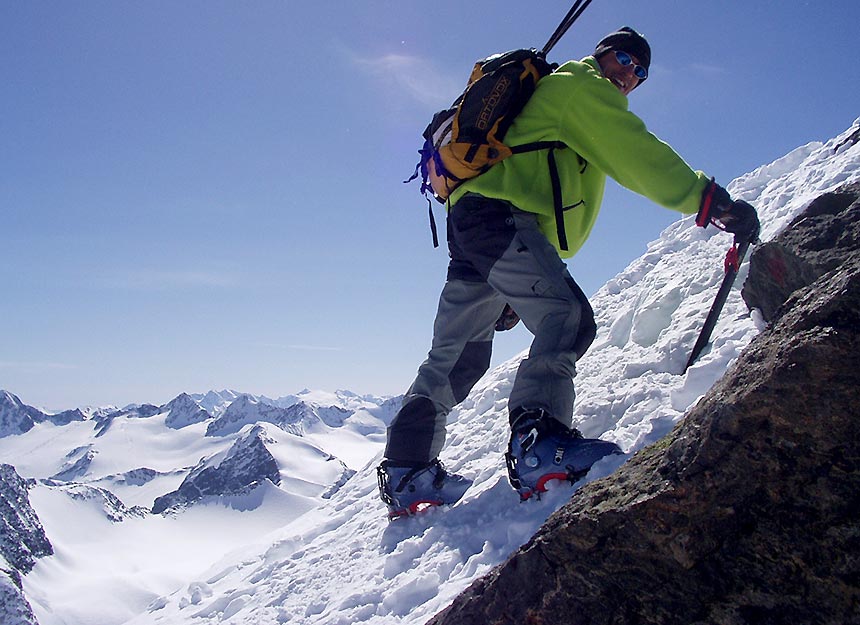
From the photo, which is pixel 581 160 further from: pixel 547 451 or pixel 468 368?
pixel 547 451

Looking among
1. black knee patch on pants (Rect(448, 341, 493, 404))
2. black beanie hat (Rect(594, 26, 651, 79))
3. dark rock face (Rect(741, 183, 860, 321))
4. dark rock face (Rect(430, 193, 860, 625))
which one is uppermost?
black beanie hat (Rect(594, 26, 651, 79))

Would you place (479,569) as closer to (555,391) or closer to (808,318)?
(555,391)

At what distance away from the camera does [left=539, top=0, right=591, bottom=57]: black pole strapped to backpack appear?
432 cm

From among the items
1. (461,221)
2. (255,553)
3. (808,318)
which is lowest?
(808,318)

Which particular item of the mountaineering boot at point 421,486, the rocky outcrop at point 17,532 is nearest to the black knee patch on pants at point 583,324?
the mountaineering boot at point 421,486

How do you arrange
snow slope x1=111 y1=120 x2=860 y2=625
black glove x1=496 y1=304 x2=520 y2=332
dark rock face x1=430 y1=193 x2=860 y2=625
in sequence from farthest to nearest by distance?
black glove x1=496 y1=304 x2=520 y2=332 → snow slope x1=111 y1=120 x2=860 y2=625 → dark rock face x1=430 y1=193 x2=860 y2=625

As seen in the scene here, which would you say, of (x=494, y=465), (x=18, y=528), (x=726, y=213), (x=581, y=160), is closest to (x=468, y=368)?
(x=494, y=465)

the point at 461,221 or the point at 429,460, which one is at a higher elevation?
the point at 461,221

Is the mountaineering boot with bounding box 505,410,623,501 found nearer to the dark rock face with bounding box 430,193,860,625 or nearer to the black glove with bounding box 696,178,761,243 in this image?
the dark rock face with bounding box 430,193,860,625

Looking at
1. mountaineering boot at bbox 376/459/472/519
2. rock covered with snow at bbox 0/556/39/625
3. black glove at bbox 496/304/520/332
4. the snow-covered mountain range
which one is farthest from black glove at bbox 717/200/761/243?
rock covered with snow at bbox 0/556/39/625

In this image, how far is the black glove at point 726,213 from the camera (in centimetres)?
346

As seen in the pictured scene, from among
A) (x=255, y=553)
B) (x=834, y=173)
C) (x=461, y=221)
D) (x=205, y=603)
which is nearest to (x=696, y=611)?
(x=461, y=221)

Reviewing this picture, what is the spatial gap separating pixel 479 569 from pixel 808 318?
2153 millimetres

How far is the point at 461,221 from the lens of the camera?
163 inches
